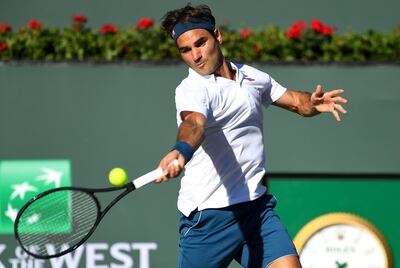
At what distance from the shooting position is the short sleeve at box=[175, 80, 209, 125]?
4203 mm

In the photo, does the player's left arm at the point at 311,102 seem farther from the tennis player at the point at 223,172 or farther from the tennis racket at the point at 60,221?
the tennis racket at the point at 60,221

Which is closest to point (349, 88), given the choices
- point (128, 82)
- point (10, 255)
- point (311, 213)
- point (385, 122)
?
point (385, 122)

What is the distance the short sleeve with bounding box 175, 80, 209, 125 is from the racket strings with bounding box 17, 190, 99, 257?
60 centimetres

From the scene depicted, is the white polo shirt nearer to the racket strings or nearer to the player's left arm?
the player's left arm

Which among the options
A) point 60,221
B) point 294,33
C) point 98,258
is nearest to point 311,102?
point 60,221

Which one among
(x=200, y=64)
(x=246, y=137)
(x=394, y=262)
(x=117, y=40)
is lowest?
(x=394, y=262)

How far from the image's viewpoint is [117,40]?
6.51 metres

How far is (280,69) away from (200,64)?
1936mm

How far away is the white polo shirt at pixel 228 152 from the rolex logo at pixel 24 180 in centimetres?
181

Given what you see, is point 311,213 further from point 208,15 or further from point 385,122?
point 208,15

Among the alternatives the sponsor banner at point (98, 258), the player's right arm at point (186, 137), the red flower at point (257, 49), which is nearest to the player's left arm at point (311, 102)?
the player's right arm at point (186, 137)

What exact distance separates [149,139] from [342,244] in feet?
4.86

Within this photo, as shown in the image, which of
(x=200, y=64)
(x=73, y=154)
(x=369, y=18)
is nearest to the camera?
(x=200, y=64)

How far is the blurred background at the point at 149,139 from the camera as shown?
6281mm
